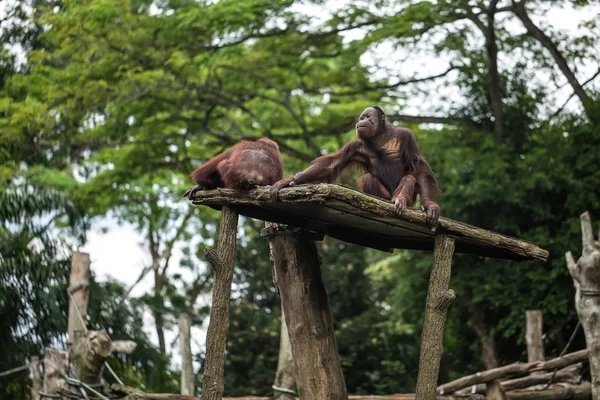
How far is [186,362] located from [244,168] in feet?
20.5

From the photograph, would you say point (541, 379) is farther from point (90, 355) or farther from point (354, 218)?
point (90, 355)

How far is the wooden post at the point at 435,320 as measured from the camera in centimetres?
688

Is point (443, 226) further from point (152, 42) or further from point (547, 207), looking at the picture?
point (152, 42)

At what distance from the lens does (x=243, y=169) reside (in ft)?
22.7

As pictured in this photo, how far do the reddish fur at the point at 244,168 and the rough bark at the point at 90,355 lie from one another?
222 cm

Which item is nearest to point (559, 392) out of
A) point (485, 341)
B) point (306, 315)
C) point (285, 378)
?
point (285, 378)

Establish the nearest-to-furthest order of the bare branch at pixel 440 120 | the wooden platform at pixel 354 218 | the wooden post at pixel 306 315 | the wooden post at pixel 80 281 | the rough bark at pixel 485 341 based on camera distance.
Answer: the wooden platform at pixel 354 218 < the wooden post at pixel 306 315 < the wooden post at pixel 80 281 < the rough bark at pixel 485 341 < the bare branch at pixel 440 120

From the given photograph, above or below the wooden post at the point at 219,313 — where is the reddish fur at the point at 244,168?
above

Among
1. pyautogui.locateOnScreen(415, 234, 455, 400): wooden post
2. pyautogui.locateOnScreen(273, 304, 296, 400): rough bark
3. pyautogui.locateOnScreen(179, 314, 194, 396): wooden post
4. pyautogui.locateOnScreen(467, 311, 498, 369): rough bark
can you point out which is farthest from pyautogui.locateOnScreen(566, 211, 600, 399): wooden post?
pyautogui.locateOnScreen(179, 314, 194, 396): wooden post

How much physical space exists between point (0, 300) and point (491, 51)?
29.2 feet

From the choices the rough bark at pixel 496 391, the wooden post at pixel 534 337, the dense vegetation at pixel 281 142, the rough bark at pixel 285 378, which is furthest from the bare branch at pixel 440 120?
the rough bark at pixel 496 391

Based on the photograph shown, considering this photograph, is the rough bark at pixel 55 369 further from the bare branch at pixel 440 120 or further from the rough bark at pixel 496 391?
the bare branch at pixel 440 120

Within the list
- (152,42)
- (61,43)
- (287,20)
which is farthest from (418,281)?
(61,43)

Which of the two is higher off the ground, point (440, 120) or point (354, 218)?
point (440, 120)
